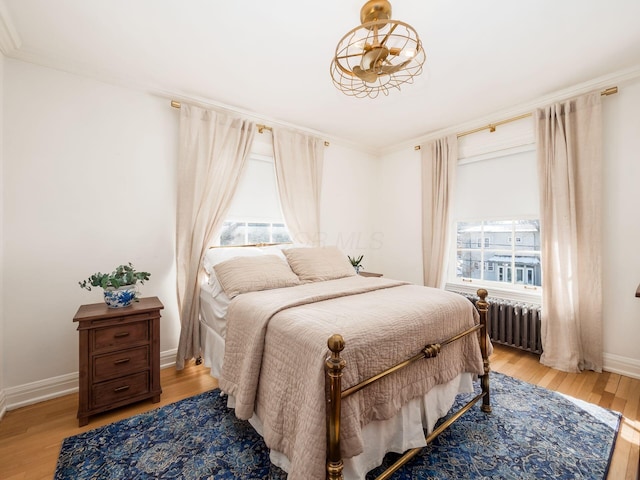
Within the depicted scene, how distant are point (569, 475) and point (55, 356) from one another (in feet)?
11.1

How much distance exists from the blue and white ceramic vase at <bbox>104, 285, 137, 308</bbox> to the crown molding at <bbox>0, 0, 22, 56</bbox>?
1766 mm

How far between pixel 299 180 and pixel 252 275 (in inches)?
63.1

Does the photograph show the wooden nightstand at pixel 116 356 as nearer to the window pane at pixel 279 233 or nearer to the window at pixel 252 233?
the window at pixel 252 233

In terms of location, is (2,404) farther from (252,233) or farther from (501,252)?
(501,252)

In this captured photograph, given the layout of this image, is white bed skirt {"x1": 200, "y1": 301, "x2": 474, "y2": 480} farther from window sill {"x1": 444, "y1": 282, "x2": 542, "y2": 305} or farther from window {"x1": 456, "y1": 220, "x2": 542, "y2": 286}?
window {"x1": 456, "y1": 220, "x2": 542, "y2": 286}

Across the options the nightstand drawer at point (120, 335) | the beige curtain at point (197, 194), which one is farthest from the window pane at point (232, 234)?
the nightstand drawer at point (120, 335)

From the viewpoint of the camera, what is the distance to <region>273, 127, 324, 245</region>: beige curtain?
10.8ft

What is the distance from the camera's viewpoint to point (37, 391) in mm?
2076

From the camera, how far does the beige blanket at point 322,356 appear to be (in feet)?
3.76

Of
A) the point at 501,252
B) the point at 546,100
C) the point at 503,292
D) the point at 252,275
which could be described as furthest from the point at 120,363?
the point at 546,100

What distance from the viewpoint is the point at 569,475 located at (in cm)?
141

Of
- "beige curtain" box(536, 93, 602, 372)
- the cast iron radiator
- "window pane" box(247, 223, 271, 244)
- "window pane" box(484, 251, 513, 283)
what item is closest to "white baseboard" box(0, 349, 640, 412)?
"beige curtain" box(536, 93, 602, 372)

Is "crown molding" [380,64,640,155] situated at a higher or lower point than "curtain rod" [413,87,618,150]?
higher

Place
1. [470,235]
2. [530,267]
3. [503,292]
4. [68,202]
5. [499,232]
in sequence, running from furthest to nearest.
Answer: [470,235] < [499,232] < [503,292] < [530,267] < [68,202]
